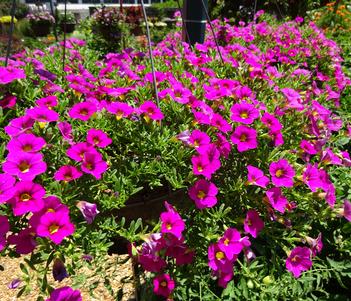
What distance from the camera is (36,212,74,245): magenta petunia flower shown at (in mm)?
948

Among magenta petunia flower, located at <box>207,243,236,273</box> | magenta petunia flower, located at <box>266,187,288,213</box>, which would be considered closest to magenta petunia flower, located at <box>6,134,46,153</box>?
magenta petunia flower, located at <box>207,243,236,273</box>

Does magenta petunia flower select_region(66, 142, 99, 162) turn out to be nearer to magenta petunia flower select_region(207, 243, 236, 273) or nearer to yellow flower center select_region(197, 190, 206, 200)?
yellow flower center select_region(197, 190, 206, 200)

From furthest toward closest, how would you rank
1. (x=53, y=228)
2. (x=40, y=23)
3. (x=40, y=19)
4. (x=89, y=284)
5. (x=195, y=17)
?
(x=40, y=23)
(x=40, y=19)
(x=195, y=17)
(x=89, y=284)
(x=53, y=228)

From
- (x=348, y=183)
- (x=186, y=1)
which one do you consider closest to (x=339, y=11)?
(x=186, y=1)

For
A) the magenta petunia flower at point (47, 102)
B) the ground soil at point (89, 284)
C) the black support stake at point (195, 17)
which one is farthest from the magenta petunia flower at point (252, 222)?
the black support stake at point (195, 17)

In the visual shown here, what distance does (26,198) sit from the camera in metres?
0.97

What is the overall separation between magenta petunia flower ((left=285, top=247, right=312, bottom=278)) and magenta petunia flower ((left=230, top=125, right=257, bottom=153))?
0.39 metres

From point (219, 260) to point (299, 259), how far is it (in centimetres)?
32

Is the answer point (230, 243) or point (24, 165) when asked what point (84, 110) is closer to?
point (24, 165)

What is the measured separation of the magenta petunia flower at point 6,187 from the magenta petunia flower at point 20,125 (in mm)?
191

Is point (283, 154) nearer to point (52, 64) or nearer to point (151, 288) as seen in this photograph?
point (151, 288)

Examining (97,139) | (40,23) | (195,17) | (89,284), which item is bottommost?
(89,284)

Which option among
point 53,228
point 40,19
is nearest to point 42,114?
point 53,228

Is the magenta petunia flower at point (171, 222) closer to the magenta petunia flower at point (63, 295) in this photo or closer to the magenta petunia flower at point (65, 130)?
the magenta petunia flower at point (63, 295)
